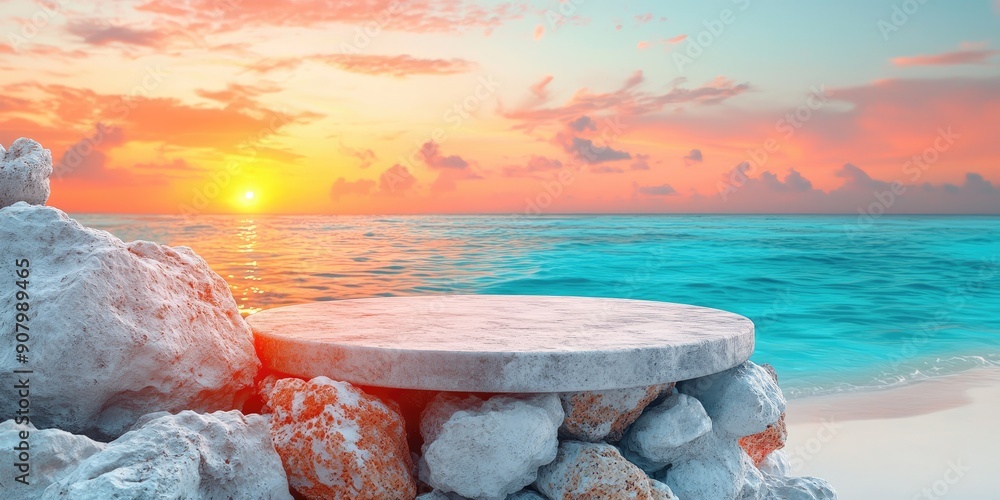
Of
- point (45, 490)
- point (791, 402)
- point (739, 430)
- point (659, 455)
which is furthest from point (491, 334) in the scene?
point (791, 402)

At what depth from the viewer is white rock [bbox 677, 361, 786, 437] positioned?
3.81 metres

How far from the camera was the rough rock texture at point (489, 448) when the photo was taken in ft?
10.3

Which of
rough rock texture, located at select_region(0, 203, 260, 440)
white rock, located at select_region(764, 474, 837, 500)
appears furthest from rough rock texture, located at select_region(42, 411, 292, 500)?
white rock, located at select_region(764, 474, 837, 500)

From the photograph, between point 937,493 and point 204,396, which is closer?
point 204,396

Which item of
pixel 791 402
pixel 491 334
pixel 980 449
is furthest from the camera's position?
pixel 791 402

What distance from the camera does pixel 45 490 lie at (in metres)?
2.72

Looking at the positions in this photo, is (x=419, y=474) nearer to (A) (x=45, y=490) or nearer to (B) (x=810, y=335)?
(A) (x=45, y=490)

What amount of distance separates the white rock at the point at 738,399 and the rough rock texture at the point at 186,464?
215 cm

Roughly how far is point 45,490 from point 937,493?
6.39 metres

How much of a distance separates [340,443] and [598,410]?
3.96ft

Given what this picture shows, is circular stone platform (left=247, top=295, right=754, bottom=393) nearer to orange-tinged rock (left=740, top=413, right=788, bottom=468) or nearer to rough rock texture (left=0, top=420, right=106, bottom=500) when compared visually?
orange-tinged rock (left=740, top=413, right=788, bottom=468)

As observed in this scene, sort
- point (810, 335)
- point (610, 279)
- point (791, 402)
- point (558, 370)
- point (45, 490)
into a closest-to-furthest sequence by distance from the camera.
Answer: point (45, 490) < point (558, 370) < point (791, 402) < point (810, 335) < point (610, 279)

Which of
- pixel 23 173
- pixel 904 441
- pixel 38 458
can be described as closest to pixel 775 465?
pixel 904 441

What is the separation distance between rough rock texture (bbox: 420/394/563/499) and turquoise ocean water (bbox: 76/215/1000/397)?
7.71 m
